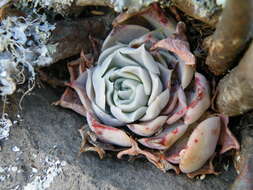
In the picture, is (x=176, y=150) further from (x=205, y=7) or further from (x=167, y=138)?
(x=205, y=7)

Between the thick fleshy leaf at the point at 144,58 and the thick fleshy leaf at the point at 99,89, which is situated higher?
the thick fleshy leaf at the point at 144,58

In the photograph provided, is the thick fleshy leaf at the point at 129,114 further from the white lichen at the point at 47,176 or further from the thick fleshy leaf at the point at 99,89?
the white lichen at the point at 47,176

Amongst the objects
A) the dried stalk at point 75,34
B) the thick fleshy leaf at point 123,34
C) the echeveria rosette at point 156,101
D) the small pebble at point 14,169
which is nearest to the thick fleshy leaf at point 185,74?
the echeveria rosette at point 156,101

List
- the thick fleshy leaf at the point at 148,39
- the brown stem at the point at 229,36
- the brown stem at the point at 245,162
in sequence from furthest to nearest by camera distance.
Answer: the thick fleshy leaf at the point at 148,39
the brown stem at the point at 245,162
the brown stem at the point at 229,36

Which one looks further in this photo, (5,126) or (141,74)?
(5,126)

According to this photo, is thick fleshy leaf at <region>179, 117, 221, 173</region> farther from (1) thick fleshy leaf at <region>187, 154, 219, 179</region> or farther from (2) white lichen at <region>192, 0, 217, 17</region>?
(2) white lichen at <region>192, 0, 217, 17</region>

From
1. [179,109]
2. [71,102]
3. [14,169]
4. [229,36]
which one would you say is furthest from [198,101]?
[14,169]

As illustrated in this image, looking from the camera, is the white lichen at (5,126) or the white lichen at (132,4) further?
the white lichen at (5,126)
